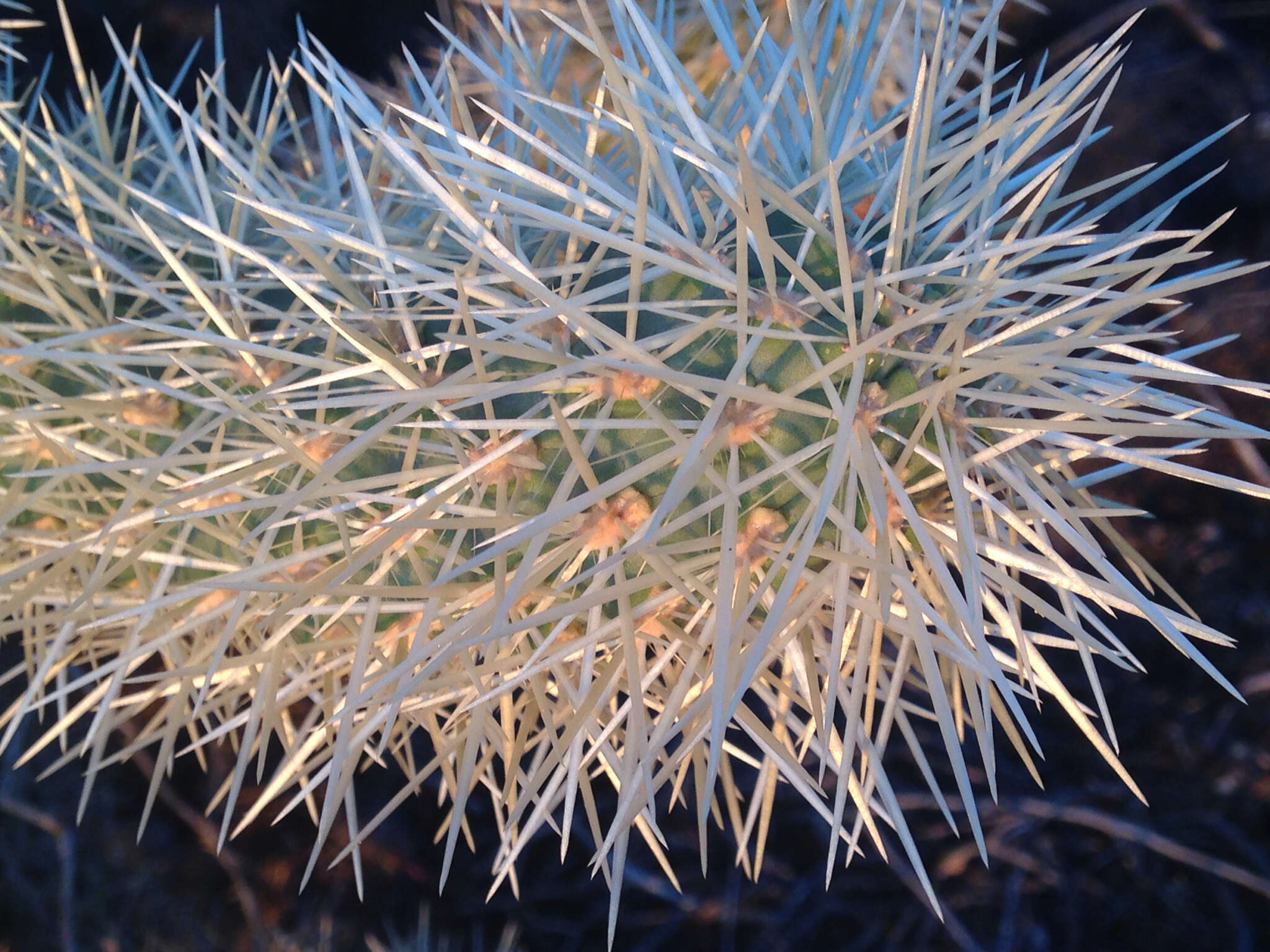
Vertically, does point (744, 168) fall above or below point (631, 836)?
above

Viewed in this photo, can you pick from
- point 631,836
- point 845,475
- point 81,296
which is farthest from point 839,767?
point 631,836

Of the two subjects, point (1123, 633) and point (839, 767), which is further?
point (1123, 633)

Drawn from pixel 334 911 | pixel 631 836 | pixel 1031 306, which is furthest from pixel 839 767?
pixel 334 911

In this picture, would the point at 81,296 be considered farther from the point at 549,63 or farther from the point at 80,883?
the point at 80,883

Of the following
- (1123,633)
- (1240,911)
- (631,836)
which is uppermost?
(1123,633)

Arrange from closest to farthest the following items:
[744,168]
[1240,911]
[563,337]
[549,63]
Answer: [744,168] → [563,337] → [549,63] → [1240,911]

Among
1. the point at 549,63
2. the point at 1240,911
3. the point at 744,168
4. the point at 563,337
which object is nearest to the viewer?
the point at 744,168
